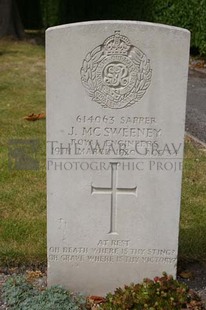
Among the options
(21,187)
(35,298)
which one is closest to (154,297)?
(35,298)

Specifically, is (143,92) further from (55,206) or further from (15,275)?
(15,275)

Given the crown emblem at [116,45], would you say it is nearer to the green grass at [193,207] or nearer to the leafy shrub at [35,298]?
the leafy shrub at [35,298]

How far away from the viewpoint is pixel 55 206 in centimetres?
332

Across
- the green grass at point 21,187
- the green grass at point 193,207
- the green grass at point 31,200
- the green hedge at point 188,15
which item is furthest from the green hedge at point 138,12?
the green grass at point 193,207

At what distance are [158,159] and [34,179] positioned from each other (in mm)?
2409

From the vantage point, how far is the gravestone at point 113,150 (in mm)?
3041

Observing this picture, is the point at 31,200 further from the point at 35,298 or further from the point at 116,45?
the point at 116,45

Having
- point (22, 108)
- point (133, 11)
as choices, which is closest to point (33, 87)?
point (22, 108)

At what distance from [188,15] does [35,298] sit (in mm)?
11693

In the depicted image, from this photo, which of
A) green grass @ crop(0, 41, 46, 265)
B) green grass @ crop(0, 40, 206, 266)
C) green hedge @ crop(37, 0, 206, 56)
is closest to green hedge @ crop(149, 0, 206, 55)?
green hedge @ crop(37, 0, 206, 56)

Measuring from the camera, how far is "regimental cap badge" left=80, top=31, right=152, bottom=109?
3.05m

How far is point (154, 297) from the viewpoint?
9.98ft

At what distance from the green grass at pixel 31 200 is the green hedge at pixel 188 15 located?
6.06 meters

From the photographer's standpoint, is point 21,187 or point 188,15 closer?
point 21,187
